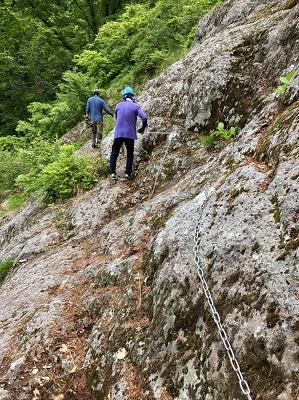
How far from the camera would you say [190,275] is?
307 centimetres

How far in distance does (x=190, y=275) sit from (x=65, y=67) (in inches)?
912

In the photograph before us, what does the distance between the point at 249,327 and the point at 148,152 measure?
6.31 meters

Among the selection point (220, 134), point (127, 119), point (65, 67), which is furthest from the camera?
point (65, 67)

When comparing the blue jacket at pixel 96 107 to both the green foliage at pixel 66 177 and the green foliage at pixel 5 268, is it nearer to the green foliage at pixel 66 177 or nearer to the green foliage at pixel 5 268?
the green foliage at pixel 66 177

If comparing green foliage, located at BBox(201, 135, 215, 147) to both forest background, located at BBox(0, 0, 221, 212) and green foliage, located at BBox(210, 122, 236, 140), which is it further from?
forest background, located at BBox(0, 0, 221, 212)

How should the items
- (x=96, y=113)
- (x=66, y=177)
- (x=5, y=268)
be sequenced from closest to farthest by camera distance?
(x=5, y=268), (x=66, y=177), (x=96, y=113)

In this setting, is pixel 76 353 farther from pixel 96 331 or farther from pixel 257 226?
pixel 257 226

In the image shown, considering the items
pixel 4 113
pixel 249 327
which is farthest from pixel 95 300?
pixel 4 113

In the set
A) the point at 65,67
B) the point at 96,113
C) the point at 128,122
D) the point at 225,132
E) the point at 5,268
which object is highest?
the point at 65,67

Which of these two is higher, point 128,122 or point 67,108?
point 67,108

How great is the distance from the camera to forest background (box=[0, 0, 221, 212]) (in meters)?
9.47

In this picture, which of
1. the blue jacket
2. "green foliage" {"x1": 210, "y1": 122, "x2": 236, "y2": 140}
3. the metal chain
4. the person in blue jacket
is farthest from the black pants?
the metal chain

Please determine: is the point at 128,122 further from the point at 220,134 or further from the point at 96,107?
the point at 96,107

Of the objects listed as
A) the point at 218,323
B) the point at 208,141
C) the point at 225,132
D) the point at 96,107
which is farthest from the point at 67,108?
the point at 218,323
